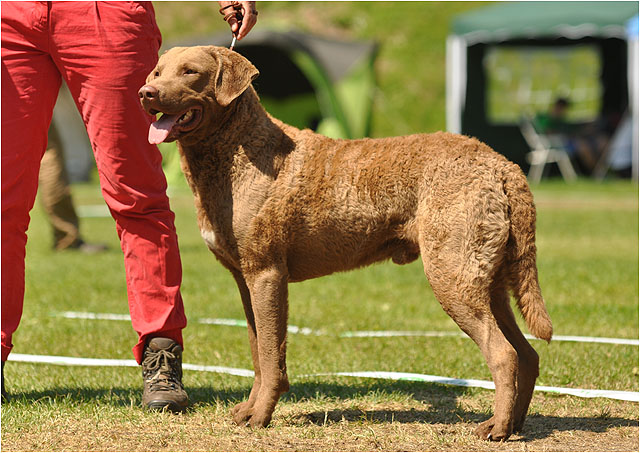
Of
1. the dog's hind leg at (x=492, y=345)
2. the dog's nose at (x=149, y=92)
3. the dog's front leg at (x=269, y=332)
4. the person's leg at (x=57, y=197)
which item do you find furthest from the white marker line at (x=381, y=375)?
the person's leg at (x=57, y=197)

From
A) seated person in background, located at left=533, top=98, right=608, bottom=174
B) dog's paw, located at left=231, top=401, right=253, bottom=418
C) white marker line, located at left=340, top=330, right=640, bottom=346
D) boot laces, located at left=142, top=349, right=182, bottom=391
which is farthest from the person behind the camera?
seated person in background, located at left=533, top=98, right=608, bottom=174

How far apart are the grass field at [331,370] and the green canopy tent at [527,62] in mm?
10054

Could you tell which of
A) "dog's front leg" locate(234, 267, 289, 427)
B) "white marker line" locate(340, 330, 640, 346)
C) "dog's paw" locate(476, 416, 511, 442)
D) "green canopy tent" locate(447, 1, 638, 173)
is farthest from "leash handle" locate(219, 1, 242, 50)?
"green canopy tent" locate(447, 1, 638, 173)

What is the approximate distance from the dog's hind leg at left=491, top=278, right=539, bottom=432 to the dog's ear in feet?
4.46

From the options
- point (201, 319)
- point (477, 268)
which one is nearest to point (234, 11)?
point (477, 268)

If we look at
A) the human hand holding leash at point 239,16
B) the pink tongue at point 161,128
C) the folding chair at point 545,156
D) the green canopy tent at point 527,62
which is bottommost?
the folding chair at point 545,156

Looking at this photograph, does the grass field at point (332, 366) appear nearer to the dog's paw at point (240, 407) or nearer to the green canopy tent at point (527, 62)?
the dog's paw at point (240, 407)

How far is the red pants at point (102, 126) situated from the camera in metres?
4.05

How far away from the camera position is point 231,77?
374cm

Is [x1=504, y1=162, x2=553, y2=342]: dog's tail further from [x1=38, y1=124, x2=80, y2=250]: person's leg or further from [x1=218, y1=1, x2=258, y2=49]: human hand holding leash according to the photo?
[x1=38, y1=124, x2=80, y2=250]: person's leg

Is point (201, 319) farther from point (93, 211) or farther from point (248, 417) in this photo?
point (93, 211)

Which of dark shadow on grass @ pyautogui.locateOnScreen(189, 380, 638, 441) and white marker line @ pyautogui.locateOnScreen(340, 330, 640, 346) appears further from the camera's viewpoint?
white marker line @ pyautogui.locateOnScreen(340, 330, 640, 346)

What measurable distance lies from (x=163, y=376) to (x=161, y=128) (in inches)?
48.6

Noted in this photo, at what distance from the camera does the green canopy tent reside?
18.2 metres
